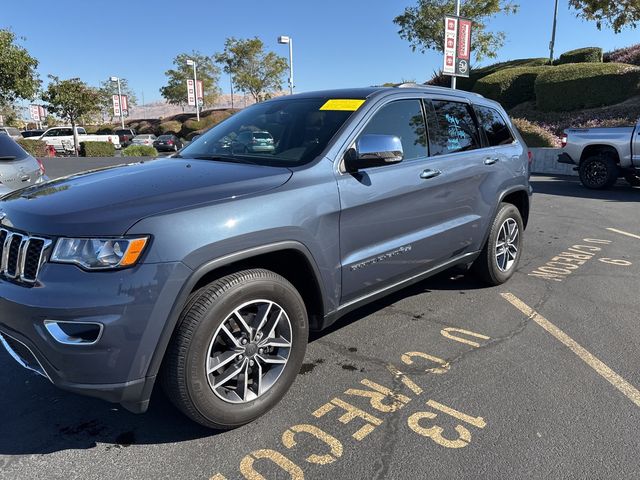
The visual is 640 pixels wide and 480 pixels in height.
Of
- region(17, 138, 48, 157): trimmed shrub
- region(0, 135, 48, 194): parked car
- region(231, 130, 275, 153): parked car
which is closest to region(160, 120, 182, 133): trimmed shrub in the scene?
region(17, 138, 48, 157): trimmed shrub

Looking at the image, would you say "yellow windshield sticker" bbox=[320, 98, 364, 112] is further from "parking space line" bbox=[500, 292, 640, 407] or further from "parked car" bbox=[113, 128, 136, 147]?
"parked car" bbox=[113, 128, 136, 147]

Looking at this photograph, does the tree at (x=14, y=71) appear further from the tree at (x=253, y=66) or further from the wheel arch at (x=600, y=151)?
the tree at (x=253, y=66)

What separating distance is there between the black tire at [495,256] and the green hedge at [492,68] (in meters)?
24.7

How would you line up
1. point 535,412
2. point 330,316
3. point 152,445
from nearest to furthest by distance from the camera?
point 152,445
point 535,412
point 330,316

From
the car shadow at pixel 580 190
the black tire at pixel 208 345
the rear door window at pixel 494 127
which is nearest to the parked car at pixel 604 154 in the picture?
the car shadow at pixel 580 190

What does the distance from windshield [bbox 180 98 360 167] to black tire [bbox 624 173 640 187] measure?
401 inches

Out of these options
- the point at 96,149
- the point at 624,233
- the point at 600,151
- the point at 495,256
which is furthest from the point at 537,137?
the point at 96,149

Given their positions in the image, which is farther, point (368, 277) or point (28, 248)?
point (368, 277)

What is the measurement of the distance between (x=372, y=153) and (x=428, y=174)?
78cm

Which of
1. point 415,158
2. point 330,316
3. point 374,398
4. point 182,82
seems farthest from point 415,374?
point 182,82

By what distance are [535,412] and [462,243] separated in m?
1.68

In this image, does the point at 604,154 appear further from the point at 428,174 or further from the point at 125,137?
the point at 125,137

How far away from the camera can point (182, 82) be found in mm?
55531

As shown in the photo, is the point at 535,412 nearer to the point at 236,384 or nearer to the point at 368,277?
the point at 368,277
